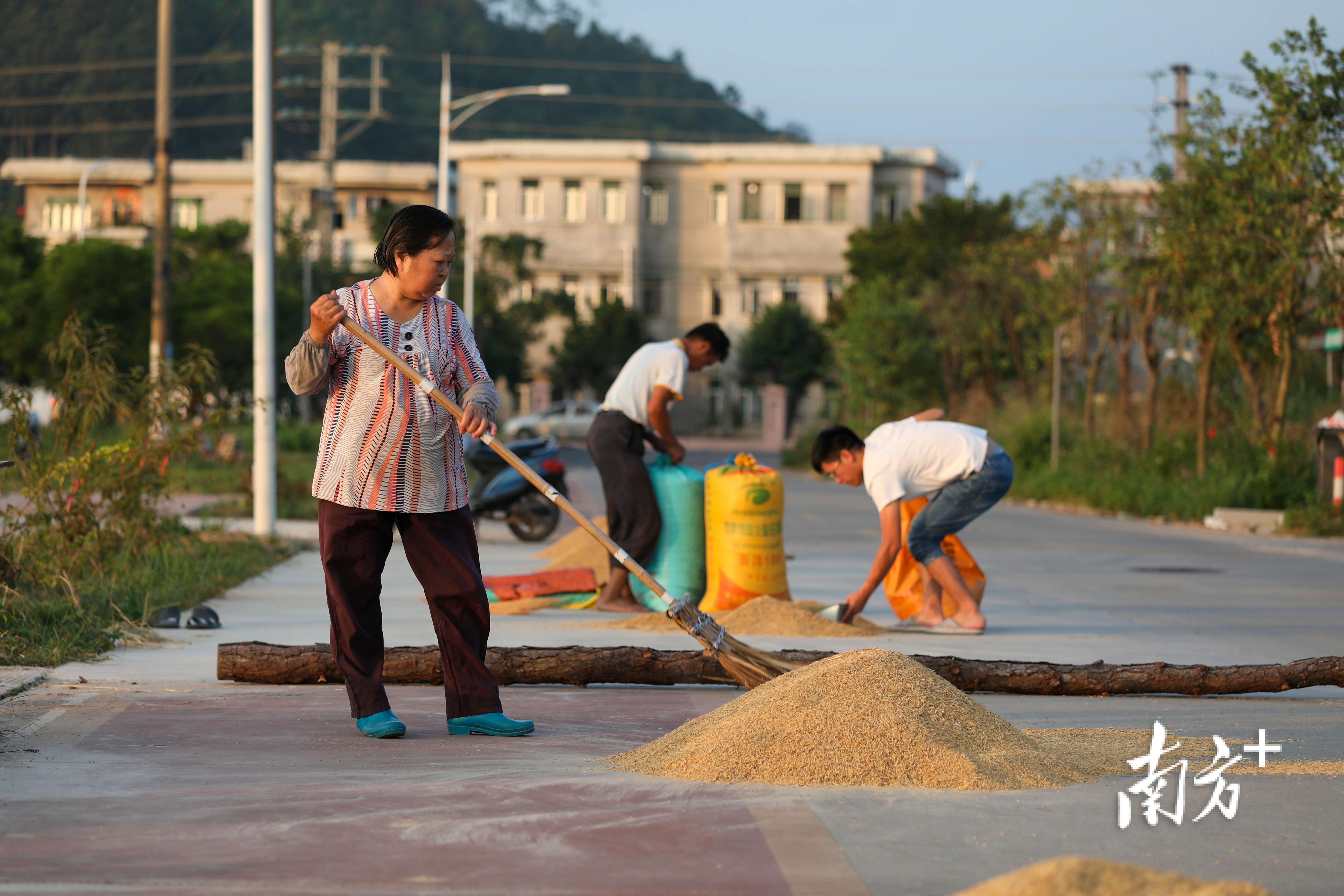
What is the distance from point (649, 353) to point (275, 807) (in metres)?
6.07

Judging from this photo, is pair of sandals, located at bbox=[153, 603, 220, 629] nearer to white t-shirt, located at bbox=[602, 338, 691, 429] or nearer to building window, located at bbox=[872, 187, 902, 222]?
white t-shirt, located at bbox=[602, 338, 691, 429]

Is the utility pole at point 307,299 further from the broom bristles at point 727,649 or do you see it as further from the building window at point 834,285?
the broom bristles at point 727,649

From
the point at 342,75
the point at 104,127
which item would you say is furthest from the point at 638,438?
the point at 342,75

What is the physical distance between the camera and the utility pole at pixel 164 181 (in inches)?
855

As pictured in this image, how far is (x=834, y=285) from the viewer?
67125mm

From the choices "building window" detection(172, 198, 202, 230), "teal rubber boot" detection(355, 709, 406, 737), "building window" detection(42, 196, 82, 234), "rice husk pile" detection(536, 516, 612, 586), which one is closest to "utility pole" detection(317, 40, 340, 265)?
"building window" detection(172, 198, 202, 230)

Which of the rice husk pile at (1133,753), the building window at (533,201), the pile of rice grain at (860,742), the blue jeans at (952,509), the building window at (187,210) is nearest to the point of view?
the pile of rice grain at (860,742)

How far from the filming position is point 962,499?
926 centimetres

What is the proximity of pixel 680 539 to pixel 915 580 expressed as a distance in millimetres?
1527

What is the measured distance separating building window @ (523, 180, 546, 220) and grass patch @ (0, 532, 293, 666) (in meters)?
54.3

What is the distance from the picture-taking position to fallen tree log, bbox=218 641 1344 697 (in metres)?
6.83

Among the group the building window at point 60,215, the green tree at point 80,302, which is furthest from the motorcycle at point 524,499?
the building window at point 60,215

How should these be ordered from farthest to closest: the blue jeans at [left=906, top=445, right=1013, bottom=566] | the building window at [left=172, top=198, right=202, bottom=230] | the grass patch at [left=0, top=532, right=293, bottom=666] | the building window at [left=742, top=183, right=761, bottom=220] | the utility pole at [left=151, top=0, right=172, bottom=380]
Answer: the building window at [left=172, top=198, right=202, bottom=230] → the building window at [left=742, top=183, right=761, bottom=220] → the utility pole at [left=151, top=0, right=172, bottom=380] → the blue jeans at [left=906, top=445, right=1013, bottom=566] → the grass patch at [left=0, top=532, right=293, bottom=666]

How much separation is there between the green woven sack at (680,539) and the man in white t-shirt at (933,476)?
1128mm
